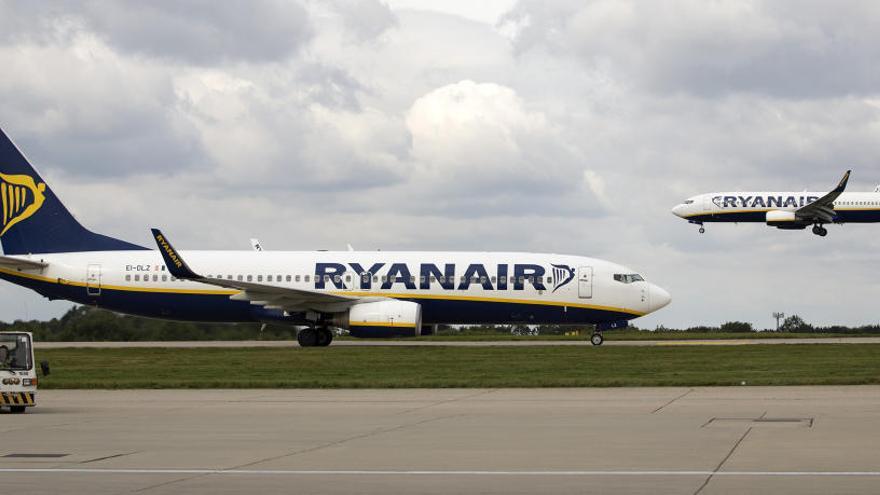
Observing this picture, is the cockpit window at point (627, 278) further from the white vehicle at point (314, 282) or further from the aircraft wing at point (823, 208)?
the aircraft wing at point (823, 208)

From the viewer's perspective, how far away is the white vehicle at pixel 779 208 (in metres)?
90.9

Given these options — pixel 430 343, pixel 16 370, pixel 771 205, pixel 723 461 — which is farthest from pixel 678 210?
pixel 723 461

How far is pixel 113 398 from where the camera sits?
2816 cm

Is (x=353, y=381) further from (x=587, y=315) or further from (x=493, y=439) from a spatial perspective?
(x=587, y=315)

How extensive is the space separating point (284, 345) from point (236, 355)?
801 centimetres

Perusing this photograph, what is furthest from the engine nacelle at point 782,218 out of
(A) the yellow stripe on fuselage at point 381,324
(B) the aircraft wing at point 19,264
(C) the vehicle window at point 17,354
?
(C) the vehicle window at point 17,354

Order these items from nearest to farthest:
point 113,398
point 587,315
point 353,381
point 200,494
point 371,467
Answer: point 200,494 < point 371,467 < point 113,398 < point 353,381 < point 587,315

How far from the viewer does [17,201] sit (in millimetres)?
52938

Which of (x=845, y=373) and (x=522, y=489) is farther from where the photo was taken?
(x=845, y=373)

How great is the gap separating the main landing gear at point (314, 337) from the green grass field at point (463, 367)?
1.45 meters

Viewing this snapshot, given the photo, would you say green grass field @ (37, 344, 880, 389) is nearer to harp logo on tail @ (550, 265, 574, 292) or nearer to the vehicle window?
harp logo on tail @ (550, 265, 574, 292)

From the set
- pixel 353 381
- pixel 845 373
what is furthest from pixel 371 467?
pixel 845 373

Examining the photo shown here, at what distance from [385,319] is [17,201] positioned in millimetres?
16343

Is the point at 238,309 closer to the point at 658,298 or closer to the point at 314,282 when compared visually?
the point at 314,282
